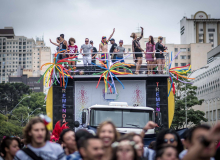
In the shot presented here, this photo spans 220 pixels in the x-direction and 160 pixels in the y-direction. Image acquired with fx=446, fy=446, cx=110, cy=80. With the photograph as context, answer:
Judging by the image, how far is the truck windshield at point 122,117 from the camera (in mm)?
13984

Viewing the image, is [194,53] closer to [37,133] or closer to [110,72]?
[110,72]

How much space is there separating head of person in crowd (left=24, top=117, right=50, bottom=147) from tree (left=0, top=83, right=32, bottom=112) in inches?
3725

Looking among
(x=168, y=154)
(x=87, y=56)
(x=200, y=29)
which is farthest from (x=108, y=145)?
(x=200, y=29)

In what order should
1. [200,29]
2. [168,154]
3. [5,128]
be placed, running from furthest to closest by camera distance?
[200,29] → [5,128] → [168,154]

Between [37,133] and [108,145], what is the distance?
102 cm

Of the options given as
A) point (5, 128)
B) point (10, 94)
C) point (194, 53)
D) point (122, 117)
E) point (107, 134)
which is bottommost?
point (5, 128)

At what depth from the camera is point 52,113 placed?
15867mm

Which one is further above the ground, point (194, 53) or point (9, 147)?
point (194, 53)

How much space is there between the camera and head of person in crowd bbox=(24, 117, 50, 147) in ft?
20.4

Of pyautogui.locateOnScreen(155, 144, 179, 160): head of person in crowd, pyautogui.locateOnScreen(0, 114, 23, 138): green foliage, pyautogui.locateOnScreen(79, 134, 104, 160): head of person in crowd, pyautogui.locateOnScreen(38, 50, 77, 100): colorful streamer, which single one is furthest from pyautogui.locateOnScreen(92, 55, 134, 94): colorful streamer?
pyautogui.locateOnScreen(0, 114, 23, 138): green foliage

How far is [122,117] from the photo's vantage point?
14078 mm

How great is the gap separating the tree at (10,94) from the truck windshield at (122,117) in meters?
87.2

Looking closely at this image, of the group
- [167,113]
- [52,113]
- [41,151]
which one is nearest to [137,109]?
[167,113]

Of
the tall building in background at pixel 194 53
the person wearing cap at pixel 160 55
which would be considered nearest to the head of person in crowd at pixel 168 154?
the person wearing cap at pixel 160 55
